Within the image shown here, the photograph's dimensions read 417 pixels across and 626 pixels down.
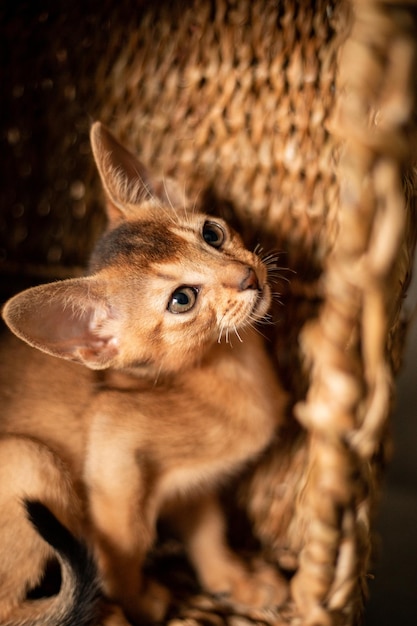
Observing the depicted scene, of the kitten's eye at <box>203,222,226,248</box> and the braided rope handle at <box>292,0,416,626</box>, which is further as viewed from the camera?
the kitten's eye at <box>203,222,226,248</box>

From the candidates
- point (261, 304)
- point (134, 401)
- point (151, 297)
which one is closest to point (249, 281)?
point (261, 304)

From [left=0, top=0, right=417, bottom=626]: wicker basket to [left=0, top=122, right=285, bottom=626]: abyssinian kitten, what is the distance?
10 cm

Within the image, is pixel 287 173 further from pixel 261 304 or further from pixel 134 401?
pixel 134 401

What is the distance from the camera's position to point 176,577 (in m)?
1.06

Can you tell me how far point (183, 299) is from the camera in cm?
90

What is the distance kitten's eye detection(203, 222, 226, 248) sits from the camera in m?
0.96

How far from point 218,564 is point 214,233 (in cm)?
55

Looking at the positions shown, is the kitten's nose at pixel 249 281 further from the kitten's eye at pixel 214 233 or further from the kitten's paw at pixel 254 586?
the kitten's paw at pixel 254 586

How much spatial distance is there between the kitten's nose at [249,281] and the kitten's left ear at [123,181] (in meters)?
0.23

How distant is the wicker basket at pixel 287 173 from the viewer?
55 cm

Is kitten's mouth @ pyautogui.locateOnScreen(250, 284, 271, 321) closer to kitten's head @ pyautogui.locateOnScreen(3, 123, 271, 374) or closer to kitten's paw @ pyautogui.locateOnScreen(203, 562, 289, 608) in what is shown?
kitten's head @ pyautogui.locateOnScreen(3, 123, 271, 374)

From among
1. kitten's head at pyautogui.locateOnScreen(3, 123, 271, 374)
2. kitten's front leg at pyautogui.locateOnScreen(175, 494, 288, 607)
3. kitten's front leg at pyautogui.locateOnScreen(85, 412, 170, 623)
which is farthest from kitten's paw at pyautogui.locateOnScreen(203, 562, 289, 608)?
kitten's head at pyautogui.locateOnScreen(3, 123, 271, 374)

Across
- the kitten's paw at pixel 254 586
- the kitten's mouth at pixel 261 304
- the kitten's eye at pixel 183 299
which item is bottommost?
the kitten's paw at pixel 254 586

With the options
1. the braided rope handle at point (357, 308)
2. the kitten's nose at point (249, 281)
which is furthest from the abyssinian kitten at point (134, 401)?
the braided rope handle at point (357, 308)
